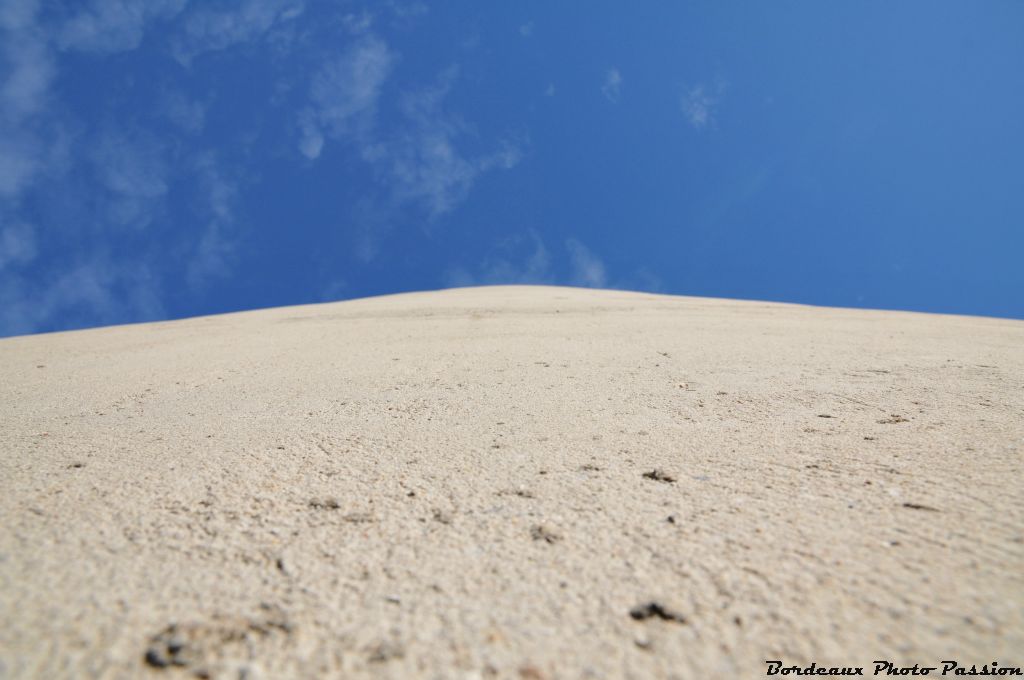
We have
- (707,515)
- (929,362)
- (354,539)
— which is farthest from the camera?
(929,362)

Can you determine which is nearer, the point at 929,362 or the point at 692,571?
the point at 692,571

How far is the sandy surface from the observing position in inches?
36.7

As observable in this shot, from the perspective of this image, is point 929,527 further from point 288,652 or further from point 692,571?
point 288,652

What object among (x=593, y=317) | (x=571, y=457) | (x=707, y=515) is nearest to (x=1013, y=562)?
(x=707, y=515)

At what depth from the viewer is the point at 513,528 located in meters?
1.36

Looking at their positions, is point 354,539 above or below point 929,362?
below

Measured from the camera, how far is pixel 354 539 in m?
1.30

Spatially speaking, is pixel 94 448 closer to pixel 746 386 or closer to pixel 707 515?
pixel 707 515

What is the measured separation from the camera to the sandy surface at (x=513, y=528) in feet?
3.06

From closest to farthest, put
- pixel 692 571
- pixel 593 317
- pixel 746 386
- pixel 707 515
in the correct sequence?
pixel 692 571, pixel 707 515, pixel 746 386, pixel 593 317

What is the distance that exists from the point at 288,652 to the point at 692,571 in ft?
2.66

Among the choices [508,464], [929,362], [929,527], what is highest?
[929,362]

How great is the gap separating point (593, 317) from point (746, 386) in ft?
12.6

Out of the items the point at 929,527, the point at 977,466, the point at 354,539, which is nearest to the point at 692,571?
the point at 929,527
